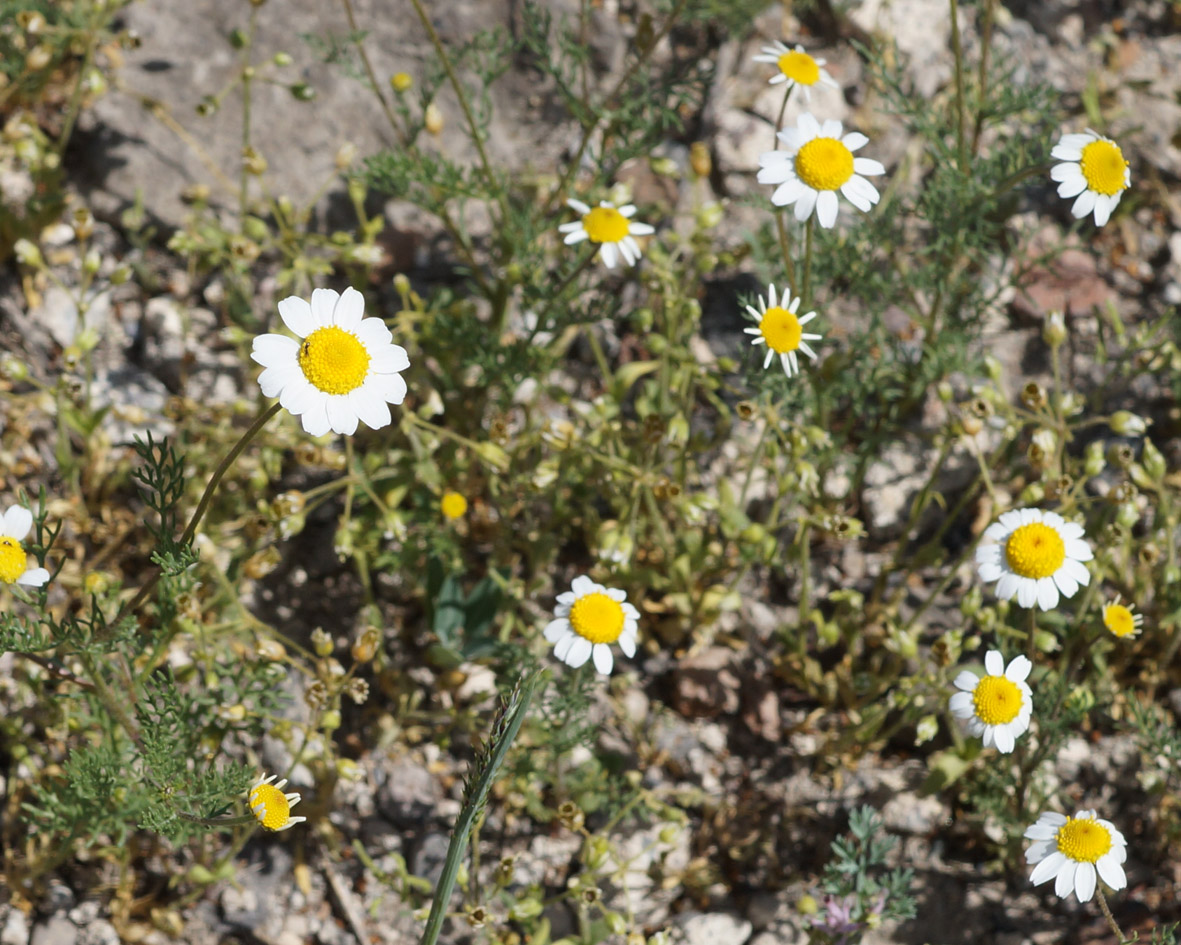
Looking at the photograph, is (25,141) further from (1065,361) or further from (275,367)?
(1065,361)

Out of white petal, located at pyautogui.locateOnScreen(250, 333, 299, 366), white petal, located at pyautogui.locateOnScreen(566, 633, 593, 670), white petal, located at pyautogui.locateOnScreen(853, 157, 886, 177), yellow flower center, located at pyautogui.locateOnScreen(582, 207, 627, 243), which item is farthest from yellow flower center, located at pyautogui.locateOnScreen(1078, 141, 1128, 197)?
white petal, located at pyautogui.locateOnScreen(250, 333, 299, 366)

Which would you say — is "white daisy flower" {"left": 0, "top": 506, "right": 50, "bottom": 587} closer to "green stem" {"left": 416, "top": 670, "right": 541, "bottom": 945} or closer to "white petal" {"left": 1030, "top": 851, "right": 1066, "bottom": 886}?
"green stem" {"left": 416, "top": 670, "right": 541, "bottom": 945}

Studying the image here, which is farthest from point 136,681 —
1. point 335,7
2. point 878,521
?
point 335,7

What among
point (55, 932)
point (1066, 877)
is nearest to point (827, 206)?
point (1066, 877)

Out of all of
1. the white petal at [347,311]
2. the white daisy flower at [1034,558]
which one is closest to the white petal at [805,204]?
the white daisy flower at [1034,558]

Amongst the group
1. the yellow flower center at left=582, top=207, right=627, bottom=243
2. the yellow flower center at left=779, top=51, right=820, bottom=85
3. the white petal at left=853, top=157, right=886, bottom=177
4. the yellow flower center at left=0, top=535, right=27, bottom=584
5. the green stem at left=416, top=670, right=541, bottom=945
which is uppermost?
the yellow flower center at left=779, top=51, right=820, bottom=85
